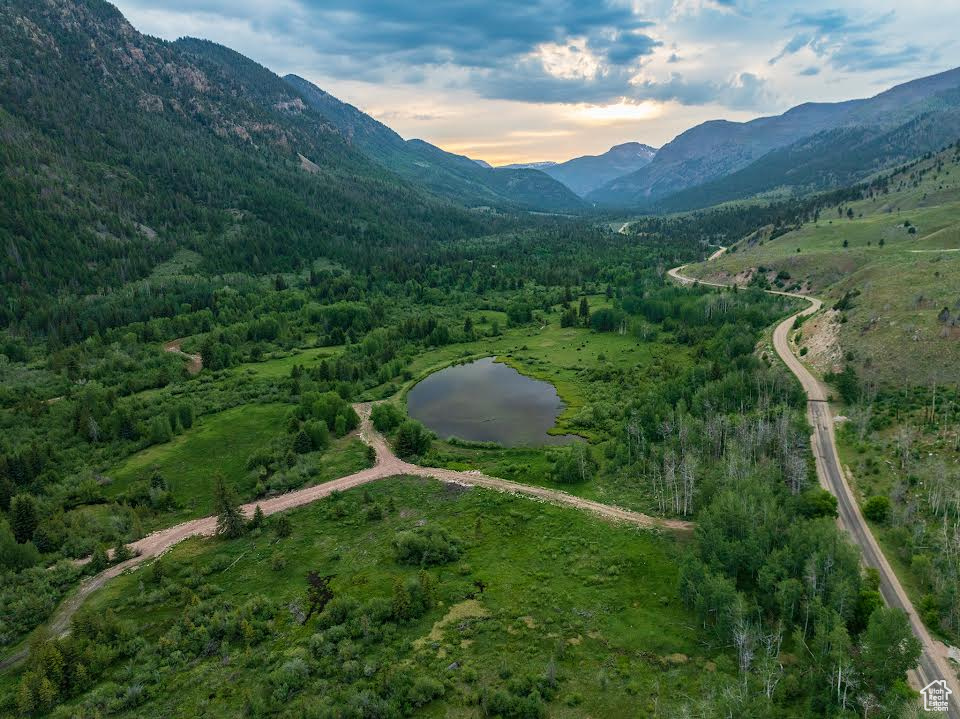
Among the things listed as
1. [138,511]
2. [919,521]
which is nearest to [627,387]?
[919,521]

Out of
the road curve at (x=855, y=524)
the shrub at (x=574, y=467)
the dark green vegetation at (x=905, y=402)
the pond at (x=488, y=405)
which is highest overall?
the dark green vegetation at (x=905, y=402)

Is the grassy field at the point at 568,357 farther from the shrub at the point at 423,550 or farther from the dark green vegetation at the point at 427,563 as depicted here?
the shrub at the point at 423,550

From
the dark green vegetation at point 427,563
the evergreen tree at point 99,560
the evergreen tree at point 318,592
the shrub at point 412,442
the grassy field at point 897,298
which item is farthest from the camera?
the shrub at point 412,442

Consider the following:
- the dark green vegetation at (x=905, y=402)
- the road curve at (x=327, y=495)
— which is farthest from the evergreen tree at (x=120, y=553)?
the dark green vegetation at (x=905, y=402)

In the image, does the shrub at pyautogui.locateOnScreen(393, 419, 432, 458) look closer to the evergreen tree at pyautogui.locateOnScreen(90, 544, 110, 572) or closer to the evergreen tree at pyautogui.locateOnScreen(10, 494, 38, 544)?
the evergreen tree at pyautogui.locateOnScreen(90, 544, 110, 572)

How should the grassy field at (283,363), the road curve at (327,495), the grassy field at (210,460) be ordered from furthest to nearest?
the grassy field at (283,363)
the grassy field at (210,460)
the road curve at (327,495)

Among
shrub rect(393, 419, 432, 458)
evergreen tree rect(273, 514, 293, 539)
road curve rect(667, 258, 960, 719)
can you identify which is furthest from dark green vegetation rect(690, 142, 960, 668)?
evergreen tree rect(273, 514, 293, 539)
